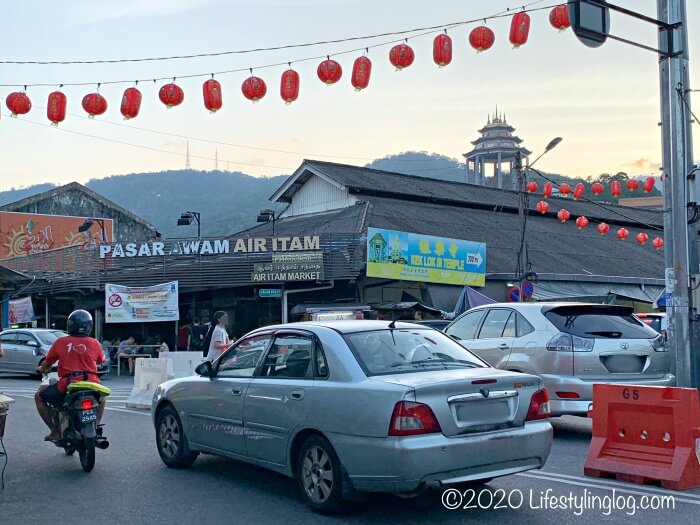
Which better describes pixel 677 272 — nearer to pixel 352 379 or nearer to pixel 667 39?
pixel 667 39

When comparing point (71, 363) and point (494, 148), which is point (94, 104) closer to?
point (71, 363)

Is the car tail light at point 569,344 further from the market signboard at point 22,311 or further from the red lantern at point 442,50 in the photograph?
the market signboard at point 22,311

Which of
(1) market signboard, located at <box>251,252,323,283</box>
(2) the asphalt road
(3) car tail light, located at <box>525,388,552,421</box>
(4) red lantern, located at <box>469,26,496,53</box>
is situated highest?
(4) red lantern, located at <box>469,26,496,53</box>

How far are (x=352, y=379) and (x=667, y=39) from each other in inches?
331

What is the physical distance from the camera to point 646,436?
7.50 metres

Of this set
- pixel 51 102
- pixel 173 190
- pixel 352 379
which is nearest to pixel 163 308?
pixel 51 102

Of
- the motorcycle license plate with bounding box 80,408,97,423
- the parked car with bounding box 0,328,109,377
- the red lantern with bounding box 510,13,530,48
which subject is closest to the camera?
the motorcycle license plate with bounding box 80,408,97,423

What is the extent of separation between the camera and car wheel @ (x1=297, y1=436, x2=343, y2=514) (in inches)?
243

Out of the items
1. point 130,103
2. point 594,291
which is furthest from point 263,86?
→ point 594,291

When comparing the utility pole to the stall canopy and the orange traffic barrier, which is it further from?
the stall canopy

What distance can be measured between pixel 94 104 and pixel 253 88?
3472 millimetres

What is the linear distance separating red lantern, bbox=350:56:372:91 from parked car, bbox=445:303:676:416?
7.49 m

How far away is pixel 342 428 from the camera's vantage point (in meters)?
6.11

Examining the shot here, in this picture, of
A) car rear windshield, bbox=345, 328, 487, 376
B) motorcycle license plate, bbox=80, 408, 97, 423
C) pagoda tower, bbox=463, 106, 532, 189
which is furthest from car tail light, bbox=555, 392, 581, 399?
pagoda tower, bbox=463, 106, 532, 189
